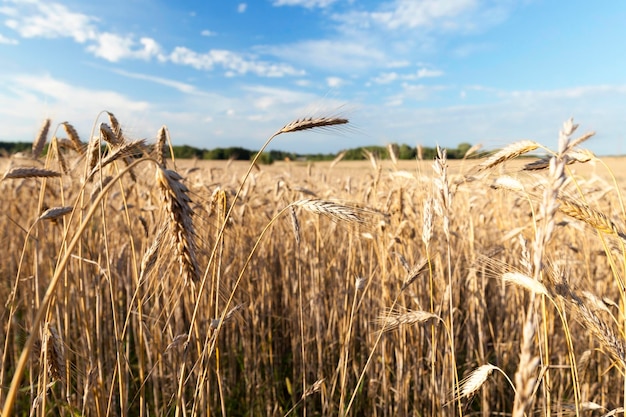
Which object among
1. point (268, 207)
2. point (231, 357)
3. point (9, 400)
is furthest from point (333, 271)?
point (9, 400)

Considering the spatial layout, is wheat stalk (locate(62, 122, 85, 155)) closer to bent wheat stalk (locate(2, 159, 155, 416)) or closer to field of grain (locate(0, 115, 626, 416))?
field of grain (locate(0, 115, 626, 416))

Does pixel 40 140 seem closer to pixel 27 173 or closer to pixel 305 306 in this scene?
pixel 27 173

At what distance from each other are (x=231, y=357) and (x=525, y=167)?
2.10 meters

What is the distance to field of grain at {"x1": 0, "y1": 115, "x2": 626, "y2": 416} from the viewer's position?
55.1 inches

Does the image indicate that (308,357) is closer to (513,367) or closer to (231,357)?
(231,357)

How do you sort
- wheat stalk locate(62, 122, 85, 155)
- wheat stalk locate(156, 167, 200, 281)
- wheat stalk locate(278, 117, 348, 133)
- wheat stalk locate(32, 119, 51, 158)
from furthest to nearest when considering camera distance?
wheat stalk locate(32, 119, 51, 158) → wheat stalk locate(62, 122, 85, 155) → wheat stalk locate(278, 117, 348, 133) → wheat stalk locate(156, 167, 200, 281)

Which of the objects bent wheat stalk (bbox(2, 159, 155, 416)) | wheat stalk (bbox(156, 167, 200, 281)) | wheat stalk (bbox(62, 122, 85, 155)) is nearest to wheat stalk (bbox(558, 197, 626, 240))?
wheat stalk (bbox(156, 167, 200, 281))

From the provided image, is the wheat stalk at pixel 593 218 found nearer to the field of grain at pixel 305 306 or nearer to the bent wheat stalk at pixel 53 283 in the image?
the field of grain at pixel 305 306

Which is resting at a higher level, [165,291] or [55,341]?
[55,341]

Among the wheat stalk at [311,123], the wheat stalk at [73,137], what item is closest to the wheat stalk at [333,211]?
the wheat stalk at [311,123]

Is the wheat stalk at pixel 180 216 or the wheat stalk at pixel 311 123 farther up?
the wheat stalk at pixel 311 123

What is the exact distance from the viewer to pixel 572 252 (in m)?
3.70

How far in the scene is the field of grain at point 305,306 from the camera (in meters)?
1.40

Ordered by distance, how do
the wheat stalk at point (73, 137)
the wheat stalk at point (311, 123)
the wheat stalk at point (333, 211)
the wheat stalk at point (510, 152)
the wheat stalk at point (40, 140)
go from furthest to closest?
1. the wheat stalk at point (40, 140)
2. the wheat stalk at point (73, 137)
3. the wheat stalk at point (510, 152)
4. the wheat stalk at point (311, 123)
5. the wheat stalk at point (333, 211)
